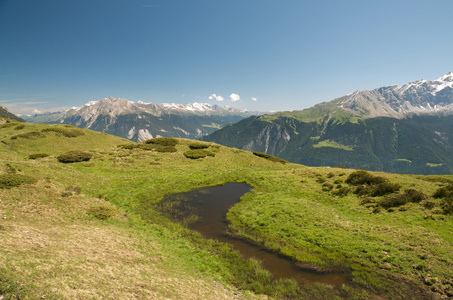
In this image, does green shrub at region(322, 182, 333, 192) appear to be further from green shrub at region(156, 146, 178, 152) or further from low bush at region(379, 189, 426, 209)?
green shrub at region(156, 146, 178, 152)

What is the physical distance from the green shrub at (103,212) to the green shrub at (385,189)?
111 ft

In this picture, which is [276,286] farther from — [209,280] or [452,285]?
[452,285]

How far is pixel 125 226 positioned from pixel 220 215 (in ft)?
35.3

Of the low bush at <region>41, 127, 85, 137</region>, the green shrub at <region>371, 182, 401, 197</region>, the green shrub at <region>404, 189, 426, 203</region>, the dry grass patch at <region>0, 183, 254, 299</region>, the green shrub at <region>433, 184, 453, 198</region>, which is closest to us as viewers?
the dry grass patch at <region>0, 183, 254, 299</region>

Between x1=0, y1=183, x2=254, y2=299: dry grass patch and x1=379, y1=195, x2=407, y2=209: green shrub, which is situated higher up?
x1=379, y1=195, x2=407, y2=209: green shrub

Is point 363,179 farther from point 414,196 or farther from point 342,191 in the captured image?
point 414,196

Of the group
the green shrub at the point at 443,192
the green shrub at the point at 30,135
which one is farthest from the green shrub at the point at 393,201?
the green shrub at the point at 30,135

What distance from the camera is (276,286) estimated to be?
13.2m

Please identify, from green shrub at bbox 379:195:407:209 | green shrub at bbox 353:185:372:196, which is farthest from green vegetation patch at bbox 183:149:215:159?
green shrub at bbox 379:195:407:209

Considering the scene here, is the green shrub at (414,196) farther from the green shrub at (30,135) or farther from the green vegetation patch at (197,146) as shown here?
the green shrub at (30,135)

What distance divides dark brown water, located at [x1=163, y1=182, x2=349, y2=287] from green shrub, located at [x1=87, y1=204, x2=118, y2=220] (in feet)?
23.5

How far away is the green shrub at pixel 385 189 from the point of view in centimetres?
2509

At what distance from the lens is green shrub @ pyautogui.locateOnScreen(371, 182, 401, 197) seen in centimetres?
2509

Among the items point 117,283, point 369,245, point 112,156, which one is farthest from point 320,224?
point 112,156
